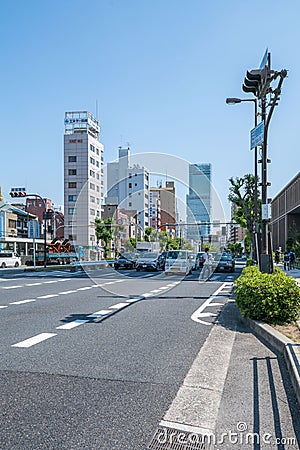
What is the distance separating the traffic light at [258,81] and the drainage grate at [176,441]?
907cm

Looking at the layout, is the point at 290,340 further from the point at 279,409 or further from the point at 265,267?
the point at 265,267

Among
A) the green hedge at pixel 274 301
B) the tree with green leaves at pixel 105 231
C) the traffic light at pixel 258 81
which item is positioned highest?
the traffic light at pixel 258 81

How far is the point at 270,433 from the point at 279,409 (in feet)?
1.82

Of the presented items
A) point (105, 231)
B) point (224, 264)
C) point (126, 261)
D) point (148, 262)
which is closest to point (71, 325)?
point (148, 262)

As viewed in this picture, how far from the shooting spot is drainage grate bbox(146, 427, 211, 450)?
3377mm

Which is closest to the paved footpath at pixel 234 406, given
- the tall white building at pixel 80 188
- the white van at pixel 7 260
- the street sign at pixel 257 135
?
the street sign at pixel 257 135

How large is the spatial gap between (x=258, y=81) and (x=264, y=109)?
902 mm

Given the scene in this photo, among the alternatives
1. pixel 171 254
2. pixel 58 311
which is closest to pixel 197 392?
pixel 58 311

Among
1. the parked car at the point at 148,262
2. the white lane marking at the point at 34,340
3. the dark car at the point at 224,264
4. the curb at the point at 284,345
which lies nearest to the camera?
the curb at the point at 284,345

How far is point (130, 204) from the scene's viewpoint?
73.1 m

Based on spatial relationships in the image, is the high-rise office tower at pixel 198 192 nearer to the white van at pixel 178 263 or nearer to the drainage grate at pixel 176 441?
the white van at pixel 178 263

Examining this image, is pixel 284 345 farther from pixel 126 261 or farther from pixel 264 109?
pixel 126 261

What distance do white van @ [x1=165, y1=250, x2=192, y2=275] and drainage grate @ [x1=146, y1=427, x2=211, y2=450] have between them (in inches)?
1017

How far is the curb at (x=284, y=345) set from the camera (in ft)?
15.6
